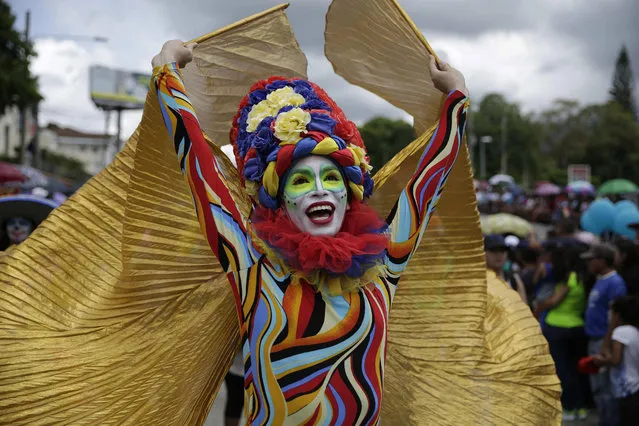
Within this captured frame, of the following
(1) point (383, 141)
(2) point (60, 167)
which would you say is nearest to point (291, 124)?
(1) point (383, 141)

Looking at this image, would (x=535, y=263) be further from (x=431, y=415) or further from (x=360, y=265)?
(x=360, y=265)

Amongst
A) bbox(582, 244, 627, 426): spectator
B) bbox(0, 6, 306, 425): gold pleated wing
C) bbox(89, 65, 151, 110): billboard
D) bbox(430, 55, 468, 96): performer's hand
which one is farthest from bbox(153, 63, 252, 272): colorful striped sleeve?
bbox(89, 65, 151, 110): billboard

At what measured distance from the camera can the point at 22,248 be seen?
269 cm

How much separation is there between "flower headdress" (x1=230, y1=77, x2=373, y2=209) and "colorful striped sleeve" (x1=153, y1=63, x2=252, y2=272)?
0.34 feet

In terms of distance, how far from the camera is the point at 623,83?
6594 centimetres

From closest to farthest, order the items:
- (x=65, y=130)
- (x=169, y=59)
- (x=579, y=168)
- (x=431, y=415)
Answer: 1. (x=169, y=59)
2. (x=431, y=415)
3. (x=579, y=168)
4. (x=65, y=130)

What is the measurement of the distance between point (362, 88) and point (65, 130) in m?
103

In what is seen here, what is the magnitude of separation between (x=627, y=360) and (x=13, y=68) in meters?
13.9

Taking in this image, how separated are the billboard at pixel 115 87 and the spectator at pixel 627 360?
1896 inches

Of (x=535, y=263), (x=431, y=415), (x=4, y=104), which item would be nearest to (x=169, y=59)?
(x=431, y=415)

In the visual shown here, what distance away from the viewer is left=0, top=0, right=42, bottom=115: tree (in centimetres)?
1509

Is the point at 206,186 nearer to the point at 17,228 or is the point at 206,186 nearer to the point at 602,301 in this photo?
the point at 17,228

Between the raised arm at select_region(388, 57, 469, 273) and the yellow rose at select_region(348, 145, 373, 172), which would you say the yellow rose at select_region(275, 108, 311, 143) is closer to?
the yellow rose at select_region(348, 145, 373, 172)

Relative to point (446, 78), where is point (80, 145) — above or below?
above
